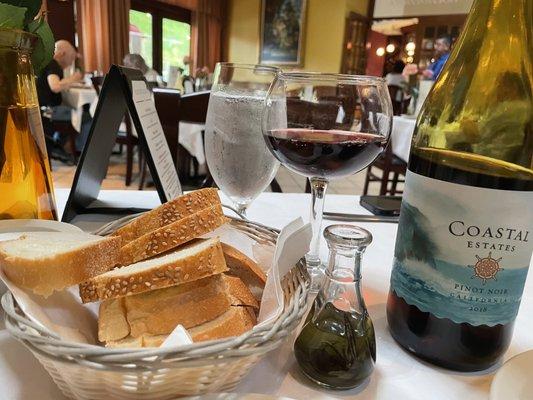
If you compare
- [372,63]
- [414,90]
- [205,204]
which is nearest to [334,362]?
[205,204]

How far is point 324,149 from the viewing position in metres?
0.53

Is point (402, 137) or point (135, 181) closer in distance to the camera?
point (402, 137)

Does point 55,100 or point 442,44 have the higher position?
point 442,44

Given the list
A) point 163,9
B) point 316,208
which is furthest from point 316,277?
point 163,9

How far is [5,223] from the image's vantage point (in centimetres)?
48

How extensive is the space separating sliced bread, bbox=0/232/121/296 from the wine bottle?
299mm

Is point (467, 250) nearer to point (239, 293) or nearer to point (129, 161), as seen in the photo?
point (239, 293)

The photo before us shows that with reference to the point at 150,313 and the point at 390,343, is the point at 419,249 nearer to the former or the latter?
the point at 390,343

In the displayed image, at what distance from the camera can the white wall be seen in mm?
6238

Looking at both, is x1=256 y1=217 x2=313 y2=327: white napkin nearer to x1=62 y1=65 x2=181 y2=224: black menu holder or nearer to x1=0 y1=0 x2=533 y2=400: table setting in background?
x1=0 y1=0 x2=533 y2=400: table setting in background

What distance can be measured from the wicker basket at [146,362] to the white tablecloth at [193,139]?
8.40 ft

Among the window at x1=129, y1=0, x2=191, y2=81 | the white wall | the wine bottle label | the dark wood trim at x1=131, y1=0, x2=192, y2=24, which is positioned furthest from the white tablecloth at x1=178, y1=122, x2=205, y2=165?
the white wall

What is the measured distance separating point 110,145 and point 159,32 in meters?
6.76

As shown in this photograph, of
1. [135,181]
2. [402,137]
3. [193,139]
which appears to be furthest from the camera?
[135,181]
